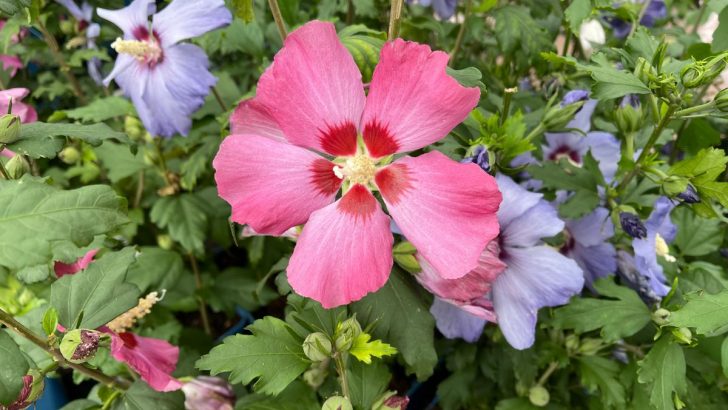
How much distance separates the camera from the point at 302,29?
471mm

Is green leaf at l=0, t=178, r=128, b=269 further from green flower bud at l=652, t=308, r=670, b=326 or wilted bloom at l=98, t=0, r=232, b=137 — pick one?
green flower bud at l=652, t=308, r=670, b=326

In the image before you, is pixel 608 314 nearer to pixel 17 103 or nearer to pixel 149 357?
pixel 149 357

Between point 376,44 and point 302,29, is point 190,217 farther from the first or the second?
point 302,29

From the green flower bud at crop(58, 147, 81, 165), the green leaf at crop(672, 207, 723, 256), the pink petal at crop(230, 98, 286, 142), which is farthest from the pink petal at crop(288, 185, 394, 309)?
the green flower bud at crop(58, 147, 81, 165)

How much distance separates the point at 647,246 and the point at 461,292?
29cm

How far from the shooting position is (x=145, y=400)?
0.69 metres

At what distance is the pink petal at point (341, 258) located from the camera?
489 millimetres

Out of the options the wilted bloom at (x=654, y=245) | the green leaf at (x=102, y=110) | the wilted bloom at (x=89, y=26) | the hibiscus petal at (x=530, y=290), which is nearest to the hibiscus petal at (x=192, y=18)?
the green leaf at (x=102, y=110)

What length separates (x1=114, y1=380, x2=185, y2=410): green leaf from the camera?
2.24ft

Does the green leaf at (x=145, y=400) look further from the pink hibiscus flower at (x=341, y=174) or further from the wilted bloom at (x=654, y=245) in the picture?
the wilted bloom at (x=654, y=245)

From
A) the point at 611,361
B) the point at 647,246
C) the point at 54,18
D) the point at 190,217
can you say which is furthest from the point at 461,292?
the point at 54,18

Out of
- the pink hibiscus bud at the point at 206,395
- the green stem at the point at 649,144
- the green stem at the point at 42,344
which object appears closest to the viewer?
the green stem at the point at 42,344

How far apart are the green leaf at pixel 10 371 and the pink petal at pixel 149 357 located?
0.36ft

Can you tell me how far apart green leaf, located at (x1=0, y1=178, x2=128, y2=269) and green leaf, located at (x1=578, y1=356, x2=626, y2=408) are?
2.17ft
